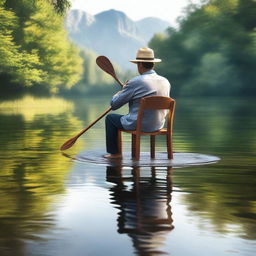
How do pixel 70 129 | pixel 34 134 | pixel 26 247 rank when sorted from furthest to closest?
pixel 70 129, pixel 34 134, pixel 26 247

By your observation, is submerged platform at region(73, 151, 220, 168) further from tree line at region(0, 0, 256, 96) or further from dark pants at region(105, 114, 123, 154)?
tree line at region(0, 0, 256, 96)

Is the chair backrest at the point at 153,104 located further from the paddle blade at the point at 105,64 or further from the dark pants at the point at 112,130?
the paddle blade at the point at 105,64

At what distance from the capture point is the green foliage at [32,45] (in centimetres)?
4840

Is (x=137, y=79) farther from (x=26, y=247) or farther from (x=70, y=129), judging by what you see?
(x=70, y=129)

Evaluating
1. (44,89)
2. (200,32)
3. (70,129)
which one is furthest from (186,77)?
(70,129)

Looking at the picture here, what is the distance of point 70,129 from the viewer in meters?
18.8

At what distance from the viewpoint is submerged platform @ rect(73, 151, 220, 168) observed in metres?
10.0

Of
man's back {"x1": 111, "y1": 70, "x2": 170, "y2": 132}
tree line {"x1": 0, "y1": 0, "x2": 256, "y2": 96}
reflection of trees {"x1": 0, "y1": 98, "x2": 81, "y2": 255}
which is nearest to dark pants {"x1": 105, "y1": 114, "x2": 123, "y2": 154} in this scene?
man's back {"x1": 111, "y1": 70, "x2": 170, "y2": 132}

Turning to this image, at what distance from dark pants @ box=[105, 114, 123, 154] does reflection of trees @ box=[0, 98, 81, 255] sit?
682 mm

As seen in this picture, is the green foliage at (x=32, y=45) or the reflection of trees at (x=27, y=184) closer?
the reflection of trees at (x=27, y=184)

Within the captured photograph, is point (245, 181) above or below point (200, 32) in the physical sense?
below

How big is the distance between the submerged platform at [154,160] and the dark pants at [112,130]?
18 cm

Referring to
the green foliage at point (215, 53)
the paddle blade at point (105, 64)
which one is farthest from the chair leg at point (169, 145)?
the green foliage at point (215, 53)

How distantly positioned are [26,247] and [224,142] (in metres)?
9.81
